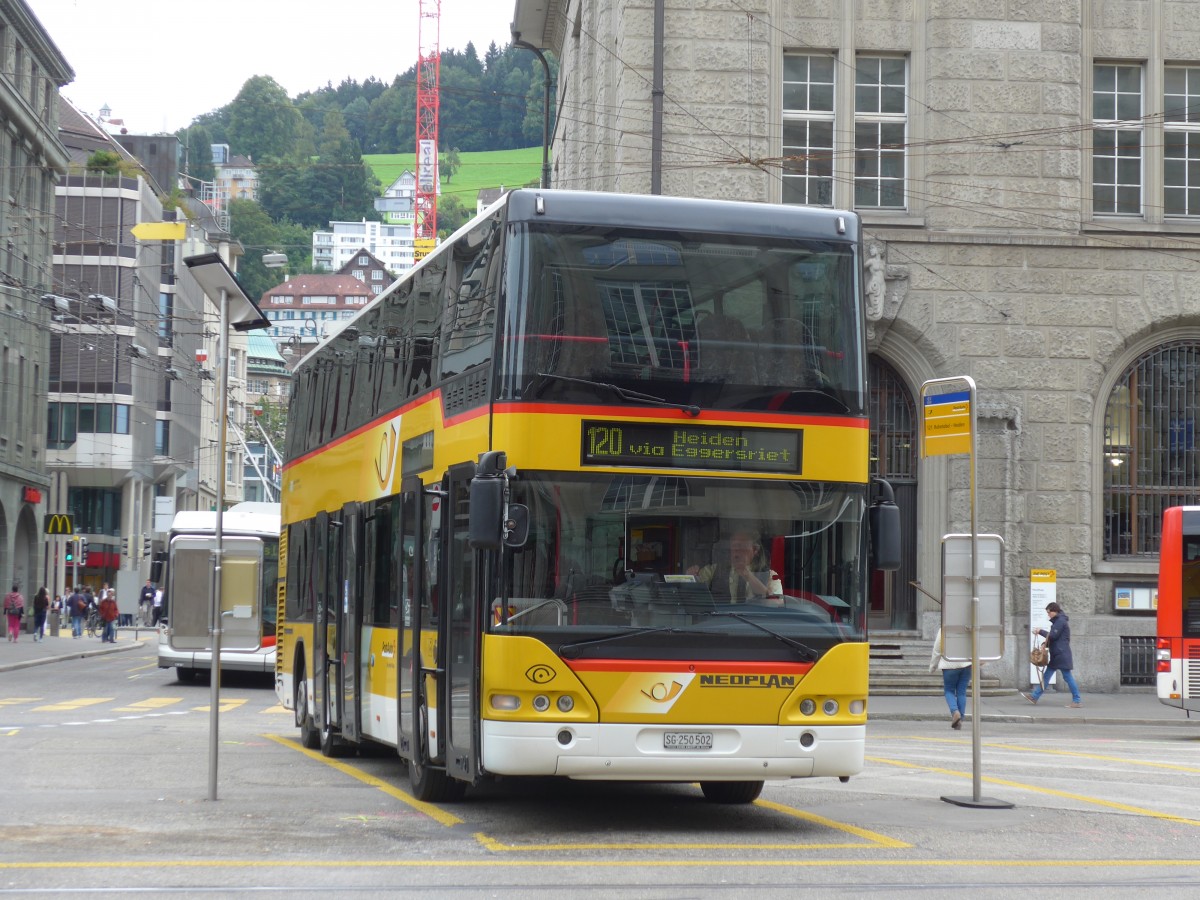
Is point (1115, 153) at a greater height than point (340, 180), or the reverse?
point (340, 180)

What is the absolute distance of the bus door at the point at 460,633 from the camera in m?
11.5

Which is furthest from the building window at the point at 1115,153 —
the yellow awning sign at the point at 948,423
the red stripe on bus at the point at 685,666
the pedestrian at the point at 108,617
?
the pedestrian at the point at 108,617

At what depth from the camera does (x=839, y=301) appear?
11844 millimetres

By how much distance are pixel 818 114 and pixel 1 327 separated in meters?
33.9

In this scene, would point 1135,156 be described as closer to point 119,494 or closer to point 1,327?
point 1,327

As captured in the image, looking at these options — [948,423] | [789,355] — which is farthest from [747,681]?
[948,423]

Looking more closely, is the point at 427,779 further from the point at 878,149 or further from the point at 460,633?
the point at 878,149

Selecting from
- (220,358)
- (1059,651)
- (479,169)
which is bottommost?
(1059,651)

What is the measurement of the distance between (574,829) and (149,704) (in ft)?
52.7

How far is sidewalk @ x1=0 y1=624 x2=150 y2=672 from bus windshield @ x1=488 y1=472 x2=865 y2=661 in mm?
29058

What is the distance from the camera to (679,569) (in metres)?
11.3

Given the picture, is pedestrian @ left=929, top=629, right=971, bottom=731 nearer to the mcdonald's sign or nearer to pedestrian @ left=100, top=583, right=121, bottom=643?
the mcdonald's sign

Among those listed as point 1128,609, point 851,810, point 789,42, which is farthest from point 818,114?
point 851,810

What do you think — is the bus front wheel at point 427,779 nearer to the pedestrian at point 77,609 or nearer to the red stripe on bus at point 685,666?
the red stripe on bus at point 685,666
